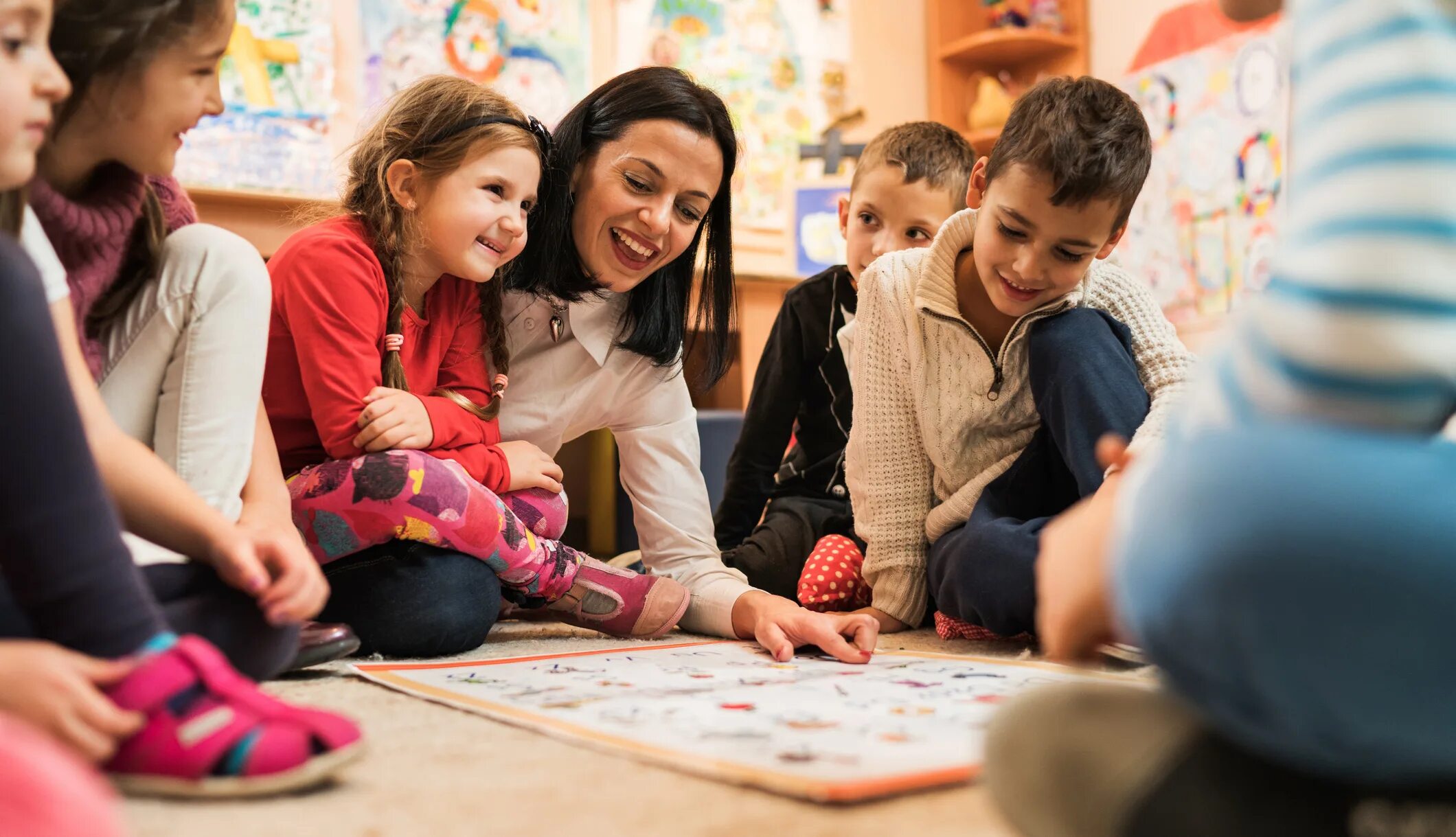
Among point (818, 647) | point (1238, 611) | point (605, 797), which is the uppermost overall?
point (1238, 611)

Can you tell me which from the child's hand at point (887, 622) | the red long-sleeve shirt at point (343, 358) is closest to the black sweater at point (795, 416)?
the child's hand at point (887, 622)

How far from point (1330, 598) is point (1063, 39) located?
294cm

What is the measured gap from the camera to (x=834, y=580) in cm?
132

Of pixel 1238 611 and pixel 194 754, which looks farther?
pixel 194 754

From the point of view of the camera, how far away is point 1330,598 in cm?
32

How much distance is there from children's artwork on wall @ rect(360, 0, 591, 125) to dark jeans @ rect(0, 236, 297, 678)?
204 centimetres

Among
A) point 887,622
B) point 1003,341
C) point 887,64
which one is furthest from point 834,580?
point 887,64

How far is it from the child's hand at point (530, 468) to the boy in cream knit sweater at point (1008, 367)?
0.33 meters

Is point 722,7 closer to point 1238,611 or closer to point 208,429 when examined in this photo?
point 208,429

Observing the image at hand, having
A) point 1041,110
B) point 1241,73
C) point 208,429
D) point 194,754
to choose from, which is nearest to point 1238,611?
point 194,754

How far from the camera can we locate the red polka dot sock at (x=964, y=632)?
112 centimetres

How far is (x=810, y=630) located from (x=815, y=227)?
206 cm

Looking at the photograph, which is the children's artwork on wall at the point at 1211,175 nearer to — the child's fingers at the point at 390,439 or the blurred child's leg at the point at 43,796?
the child's fingers at the point at 390,439

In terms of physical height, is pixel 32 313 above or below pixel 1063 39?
below
